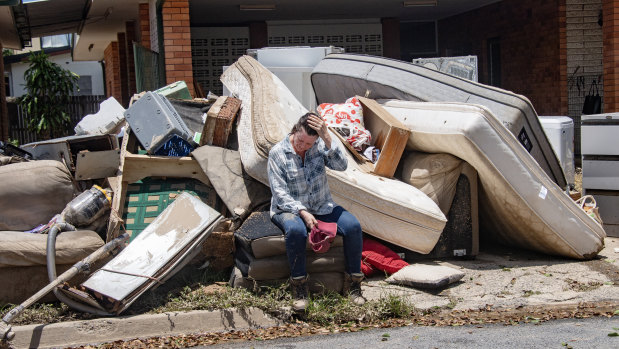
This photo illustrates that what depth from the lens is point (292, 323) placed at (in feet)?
17.2

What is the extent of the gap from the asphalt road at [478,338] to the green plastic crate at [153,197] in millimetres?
2158

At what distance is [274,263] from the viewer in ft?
18.1

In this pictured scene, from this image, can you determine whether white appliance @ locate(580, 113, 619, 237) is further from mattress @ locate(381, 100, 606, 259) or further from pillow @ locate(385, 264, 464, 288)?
pillow @ locate(385, 264, 464, 288)

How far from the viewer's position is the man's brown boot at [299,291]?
5262mm

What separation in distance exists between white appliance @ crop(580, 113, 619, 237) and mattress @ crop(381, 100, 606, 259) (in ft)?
3.96

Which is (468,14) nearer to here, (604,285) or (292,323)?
(604,285)

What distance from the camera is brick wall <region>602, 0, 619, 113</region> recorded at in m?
11.0

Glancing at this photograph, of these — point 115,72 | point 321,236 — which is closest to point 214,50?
point 115,72

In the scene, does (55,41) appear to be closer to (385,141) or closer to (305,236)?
(385,141)

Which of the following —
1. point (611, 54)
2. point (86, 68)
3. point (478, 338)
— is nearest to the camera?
point (478, 338)

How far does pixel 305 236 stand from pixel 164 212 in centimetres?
132

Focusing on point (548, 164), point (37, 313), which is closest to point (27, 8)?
point (37, 313)

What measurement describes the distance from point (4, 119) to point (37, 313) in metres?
11.1

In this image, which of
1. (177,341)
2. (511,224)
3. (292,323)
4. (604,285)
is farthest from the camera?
(511,224)
